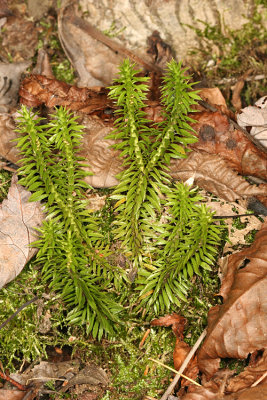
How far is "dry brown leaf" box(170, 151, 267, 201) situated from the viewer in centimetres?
379

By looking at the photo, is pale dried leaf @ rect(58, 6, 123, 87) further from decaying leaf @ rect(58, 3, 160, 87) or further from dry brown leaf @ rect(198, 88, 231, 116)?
dry brown leaf @ rect(198, 88, 231, 116)

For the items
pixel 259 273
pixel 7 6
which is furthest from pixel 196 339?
pixel 7 6

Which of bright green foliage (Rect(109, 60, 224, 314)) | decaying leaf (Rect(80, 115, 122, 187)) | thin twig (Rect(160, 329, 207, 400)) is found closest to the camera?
thin twig (Rect(160, 329, 207, 400))

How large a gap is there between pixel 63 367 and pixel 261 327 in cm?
159

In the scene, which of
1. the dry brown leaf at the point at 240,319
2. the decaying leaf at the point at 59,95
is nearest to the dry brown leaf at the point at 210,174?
the dry brown leaf at the point at 240,319

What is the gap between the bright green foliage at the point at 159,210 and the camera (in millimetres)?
3281

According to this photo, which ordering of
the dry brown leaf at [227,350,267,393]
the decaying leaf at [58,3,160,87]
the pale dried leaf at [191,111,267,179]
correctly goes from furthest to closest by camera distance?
the decaying leaf at [58,3,160,87] < the pale dried leaf at [191,111,267,179] < the dry brown leaf at [227,350,267,393]

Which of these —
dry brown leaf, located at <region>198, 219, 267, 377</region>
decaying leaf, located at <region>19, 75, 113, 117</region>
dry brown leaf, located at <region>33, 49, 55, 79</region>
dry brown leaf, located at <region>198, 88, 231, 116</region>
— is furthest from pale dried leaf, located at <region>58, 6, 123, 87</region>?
dry brown leaf, located at <region>198, 219, 267, 377</region>

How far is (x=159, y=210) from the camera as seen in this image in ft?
11.5

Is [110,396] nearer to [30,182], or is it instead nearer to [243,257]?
[243,257]

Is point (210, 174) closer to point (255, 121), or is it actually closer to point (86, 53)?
point (255, 121)

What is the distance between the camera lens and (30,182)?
3.37 meters

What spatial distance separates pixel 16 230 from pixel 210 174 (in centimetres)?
178

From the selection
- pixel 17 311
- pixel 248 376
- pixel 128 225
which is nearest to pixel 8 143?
pixel 128 225
